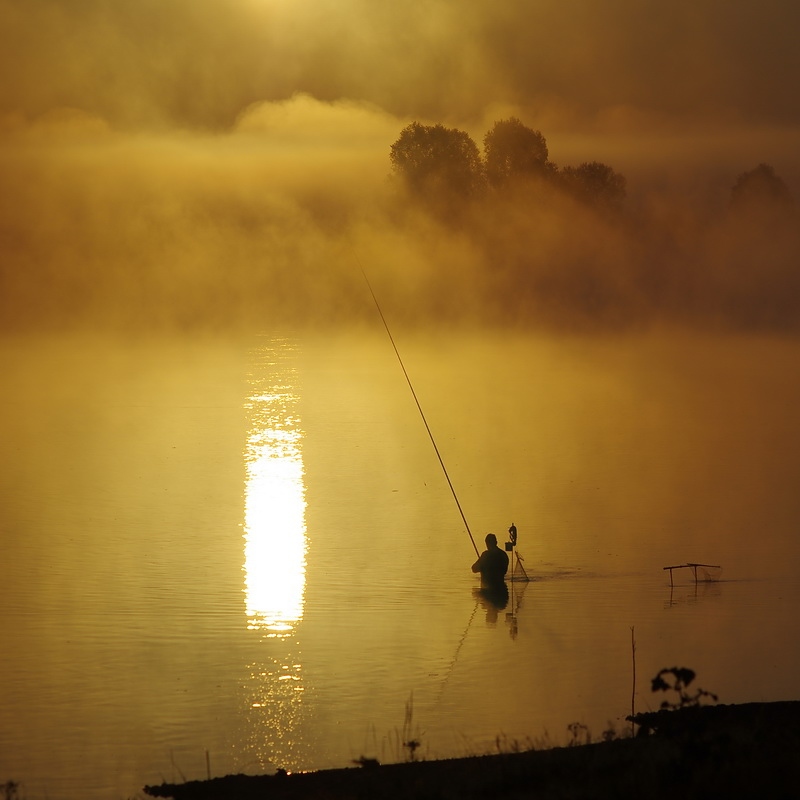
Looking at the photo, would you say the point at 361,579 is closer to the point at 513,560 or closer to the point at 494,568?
the point at 494,568

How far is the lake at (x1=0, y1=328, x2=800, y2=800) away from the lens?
1293 cm

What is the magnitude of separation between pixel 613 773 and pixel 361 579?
947cm

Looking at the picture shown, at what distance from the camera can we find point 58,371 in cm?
5456

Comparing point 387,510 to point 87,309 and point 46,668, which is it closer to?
point 46,668

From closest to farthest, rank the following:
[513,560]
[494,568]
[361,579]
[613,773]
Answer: [613,773] < [494,568] < [361,579] < [513,560]

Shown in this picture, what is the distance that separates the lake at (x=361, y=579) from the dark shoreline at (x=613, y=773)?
4.03 feet

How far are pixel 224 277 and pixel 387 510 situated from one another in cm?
7626

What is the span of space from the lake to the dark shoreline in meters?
1.23

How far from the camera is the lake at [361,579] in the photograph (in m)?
12.9

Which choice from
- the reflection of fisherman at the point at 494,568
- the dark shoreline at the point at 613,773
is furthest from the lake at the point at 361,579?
the dark shoreline at the point at 613,773

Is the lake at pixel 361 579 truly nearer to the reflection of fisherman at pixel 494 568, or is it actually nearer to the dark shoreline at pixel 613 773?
the reflection of fisherman at pixel 494 568

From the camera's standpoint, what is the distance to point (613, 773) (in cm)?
935

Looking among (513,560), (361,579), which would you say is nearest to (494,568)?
(361,579)

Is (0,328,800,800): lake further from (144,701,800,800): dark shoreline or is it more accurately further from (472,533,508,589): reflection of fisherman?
(144,701,800,800): dark shoreline
